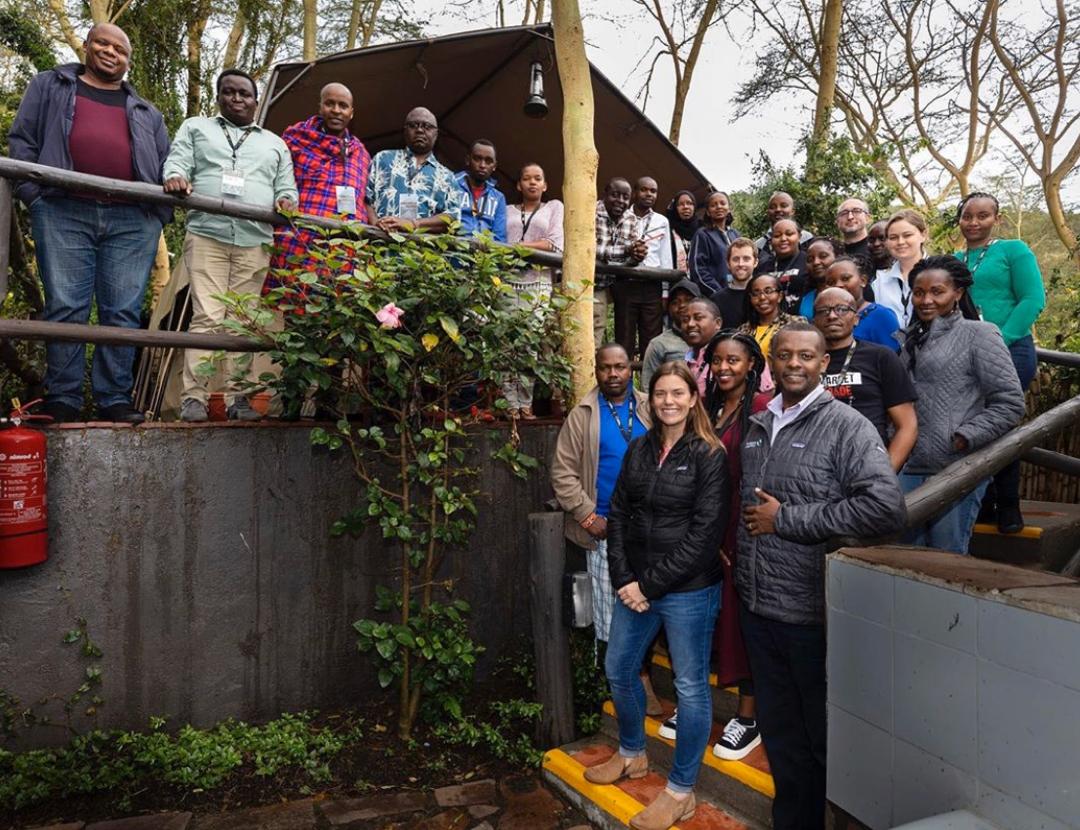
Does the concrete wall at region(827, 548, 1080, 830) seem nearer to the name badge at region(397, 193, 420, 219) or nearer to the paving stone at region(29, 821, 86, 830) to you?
the paving stone at region(29, 821, 86, 830)

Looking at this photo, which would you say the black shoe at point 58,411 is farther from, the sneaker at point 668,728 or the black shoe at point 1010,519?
the black shoe at point 1010,519

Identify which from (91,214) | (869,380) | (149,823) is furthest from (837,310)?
(149,823)

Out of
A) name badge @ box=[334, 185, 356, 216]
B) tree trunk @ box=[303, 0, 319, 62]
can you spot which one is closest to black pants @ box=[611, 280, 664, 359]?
name badge @ box=[334, 185, 356, 216]

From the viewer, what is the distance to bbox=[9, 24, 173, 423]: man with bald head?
360 centimetres

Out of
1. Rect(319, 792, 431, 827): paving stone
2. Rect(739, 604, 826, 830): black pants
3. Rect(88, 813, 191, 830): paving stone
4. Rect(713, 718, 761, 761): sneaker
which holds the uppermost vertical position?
Rect(739, 604, 826, 830): black pants

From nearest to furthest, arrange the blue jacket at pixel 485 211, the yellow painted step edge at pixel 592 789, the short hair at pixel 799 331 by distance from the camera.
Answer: the short hair at pixel 799 331 < the yellow painted step edge at pixel 592 789 < the blue jacket at pixel 485 211

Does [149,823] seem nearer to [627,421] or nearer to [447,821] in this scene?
[447,821]

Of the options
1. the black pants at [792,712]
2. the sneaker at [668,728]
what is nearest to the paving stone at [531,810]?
the sneaker at [668,728]

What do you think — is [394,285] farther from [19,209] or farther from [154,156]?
[19,209]

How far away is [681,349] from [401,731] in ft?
9.22

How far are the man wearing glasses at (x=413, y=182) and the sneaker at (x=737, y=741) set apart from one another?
11.6ft

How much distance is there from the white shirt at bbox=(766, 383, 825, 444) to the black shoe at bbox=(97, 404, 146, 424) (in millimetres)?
3027

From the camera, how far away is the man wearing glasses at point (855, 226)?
5.27m

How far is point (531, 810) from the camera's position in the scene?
358 cm
